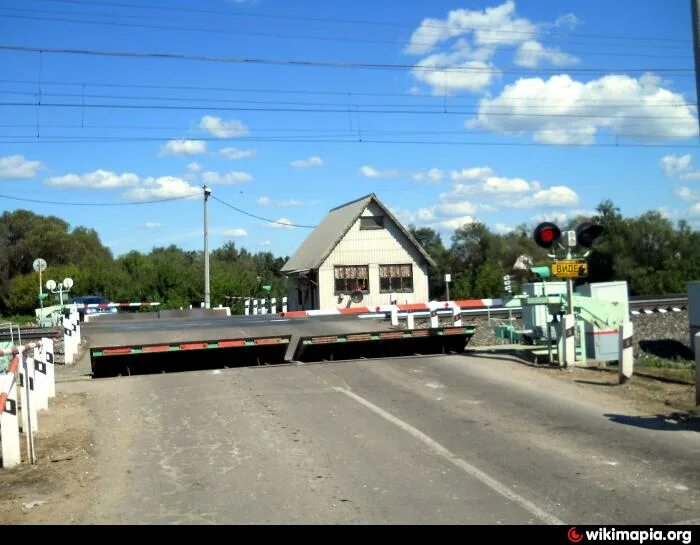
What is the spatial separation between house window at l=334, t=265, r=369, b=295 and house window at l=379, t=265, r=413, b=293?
3.38 ft

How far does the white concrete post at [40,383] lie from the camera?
10711 mm

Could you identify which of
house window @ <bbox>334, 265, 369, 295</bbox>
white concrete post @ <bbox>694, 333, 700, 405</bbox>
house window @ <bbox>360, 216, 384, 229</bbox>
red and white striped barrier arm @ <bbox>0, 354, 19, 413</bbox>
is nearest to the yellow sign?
white concrete post @ <bbox>694, 333, 700, 405</bbox>

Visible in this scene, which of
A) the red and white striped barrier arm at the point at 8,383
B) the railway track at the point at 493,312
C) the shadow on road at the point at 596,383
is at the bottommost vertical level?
the shadow on road at the point at 596,383

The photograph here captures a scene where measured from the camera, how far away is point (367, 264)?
144 ft

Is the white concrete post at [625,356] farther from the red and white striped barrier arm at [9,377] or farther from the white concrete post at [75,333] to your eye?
the white concrete post at [75,333]

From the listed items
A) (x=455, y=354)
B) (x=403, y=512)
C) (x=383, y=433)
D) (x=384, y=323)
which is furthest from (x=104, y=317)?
(x=403, y=512)

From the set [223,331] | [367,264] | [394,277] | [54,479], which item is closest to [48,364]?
[54,479]

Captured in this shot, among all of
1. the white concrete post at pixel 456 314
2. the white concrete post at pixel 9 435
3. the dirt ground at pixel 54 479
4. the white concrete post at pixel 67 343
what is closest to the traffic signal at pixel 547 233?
the white concrete post at pixel 456 314

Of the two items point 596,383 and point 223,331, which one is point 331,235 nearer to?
point 223,331

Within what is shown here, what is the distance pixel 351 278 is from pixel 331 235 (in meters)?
3.59

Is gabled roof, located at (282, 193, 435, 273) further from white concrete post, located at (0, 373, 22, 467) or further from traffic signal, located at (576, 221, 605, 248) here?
white concrete post, located at (0, 373, 22, 467)
